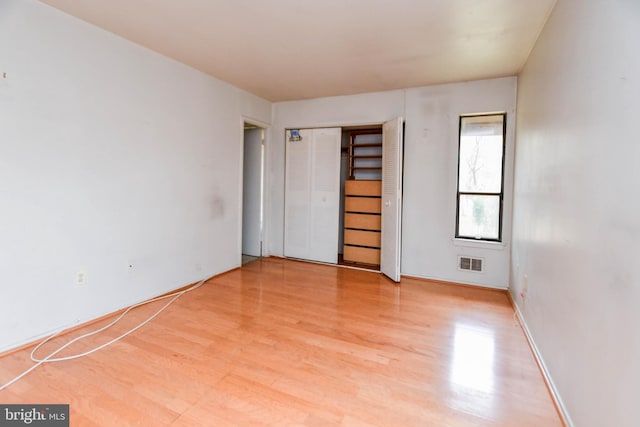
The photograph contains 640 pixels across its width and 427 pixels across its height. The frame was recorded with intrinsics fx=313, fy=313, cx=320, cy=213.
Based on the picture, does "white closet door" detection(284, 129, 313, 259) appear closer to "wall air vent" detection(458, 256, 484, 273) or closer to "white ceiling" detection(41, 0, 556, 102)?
"white ceiling" detection(41, 0, 556, 102)

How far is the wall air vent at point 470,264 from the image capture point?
4.00 m

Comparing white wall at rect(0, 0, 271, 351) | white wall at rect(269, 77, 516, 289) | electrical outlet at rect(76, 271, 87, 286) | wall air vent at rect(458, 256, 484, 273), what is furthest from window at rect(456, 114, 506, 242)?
electrical outlet at rect(76, 271, 87, 286)

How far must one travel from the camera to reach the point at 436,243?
13.8ft

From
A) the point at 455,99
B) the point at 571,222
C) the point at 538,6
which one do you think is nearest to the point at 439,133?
the point at 455,99

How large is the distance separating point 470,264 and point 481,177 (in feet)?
3.71

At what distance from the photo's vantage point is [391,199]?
4.20 meters

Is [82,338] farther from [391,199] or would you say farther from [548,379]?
[391,199]

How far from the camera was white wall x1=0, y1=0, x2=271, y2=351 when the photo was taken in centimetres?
228

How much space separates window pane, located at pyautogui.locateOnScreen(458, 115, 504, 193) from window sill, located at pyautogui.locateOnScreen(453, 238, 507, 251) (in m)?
0.65

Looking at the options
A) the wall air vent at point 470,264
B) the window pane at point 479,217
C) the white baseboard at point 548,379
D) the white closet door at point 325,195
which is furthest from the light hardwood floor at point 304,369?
the white closet door at point 325,195

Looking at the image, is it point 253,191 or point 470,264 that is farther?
point 253,191

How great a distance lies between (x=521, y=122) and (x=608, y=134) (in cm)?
226

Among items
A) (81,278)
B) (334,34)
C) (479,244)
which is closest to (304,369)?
(81,278)

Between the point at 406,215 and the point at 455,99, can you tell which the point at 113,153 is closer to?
the point at 406,215
